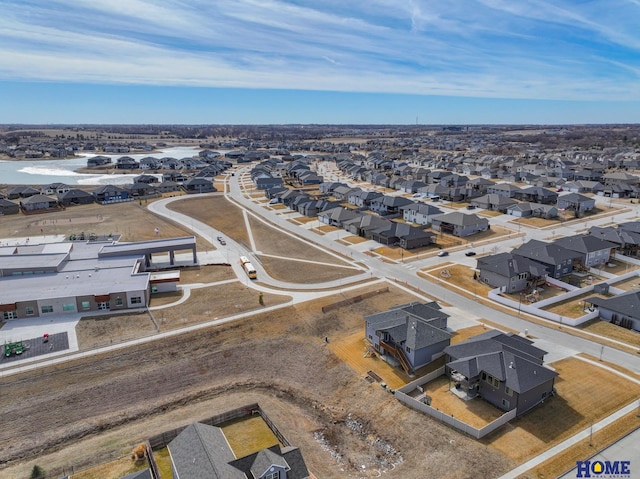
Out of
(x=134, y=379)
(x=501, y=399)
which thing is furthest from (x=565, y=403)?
(x=134, y=379)

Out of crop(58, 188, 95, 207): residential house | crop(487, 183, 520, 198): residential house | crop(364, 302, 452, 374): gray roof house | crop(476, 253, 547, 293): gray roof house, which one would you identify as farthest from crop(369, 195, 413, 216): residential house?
crop(58, 188, 95, 207): residential house

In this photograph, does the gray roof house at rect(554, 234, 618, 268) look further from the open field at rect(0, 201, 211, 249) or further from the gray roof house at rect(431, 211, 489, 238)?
the open field at rect(0, 201, 211, 249)

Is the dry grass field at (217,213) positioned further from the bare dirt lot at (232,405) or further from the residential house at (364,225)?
the bare dirt lot at (232,405)

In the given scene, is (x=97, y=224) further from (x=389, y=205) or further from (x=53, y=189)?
(x=389, y=205)

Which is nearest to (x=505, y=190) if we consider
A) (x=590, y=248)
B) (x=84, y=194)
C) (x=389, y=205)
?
(x=389, y=205)

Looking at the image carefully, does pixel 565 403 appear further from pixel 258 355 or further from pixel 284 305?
pixel 284 305

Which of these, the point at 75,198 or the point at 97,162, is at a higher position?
the point at 97,162

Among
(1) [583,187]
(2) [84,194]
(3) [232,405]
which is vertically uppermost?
(1) [583,187]
